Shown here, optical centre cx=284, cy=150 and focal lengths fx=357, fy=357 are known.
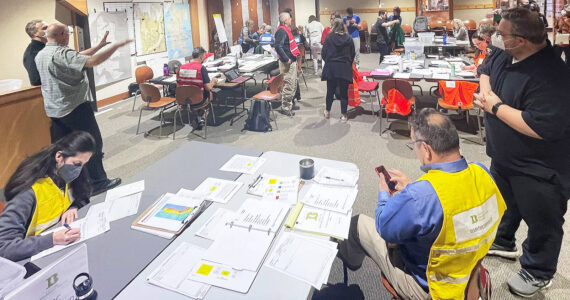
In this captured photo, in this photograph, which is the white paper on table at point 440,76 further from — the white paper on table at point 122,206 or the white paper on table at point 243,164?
the white paper on table at point 122,206

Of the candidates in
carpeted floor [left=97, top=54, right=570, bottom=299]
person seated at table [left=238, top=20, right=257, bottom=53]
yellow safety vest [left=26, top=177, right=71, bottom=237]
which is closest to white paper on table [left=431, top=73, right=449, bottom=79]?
carpeted floor [left=97, top=54, right=570, bottom=299]

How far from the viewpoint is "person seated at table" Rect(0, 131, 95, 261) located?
1.55 m

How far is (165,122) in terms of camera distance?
5.82 meters

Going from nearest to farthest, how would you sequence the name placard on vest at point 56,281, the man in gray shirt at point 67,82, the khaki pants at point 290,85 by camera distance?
the name placard on vest at point 56,281
the man in gray shirt at point 67,82
the khaki pants at point 290,85

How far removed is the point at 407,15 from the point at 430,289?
1261cm

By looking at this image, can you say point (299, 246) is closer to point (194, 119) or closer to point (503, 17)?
point (503, 17)

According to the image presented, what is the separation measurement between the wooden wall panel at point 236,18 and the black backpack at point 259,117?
19.6 ft

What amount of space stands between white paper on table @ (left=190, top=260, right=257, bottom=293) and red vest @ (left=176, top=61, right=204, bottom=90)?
12.6 feet

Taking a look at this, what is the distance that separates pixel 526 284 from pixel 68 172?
8.96 feet

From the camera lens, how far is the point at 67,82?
10.7 feet

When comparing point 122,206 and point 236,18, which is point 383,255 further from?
point 236,18

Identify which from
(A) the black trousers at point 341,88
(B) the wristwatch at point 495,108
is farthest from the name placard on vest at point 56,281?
(A) the black trousers at point 341,88

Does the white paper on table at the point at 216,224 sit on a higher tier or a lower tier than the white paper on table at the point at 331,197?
lower

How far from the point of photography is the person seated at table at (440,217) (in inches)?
53.2
